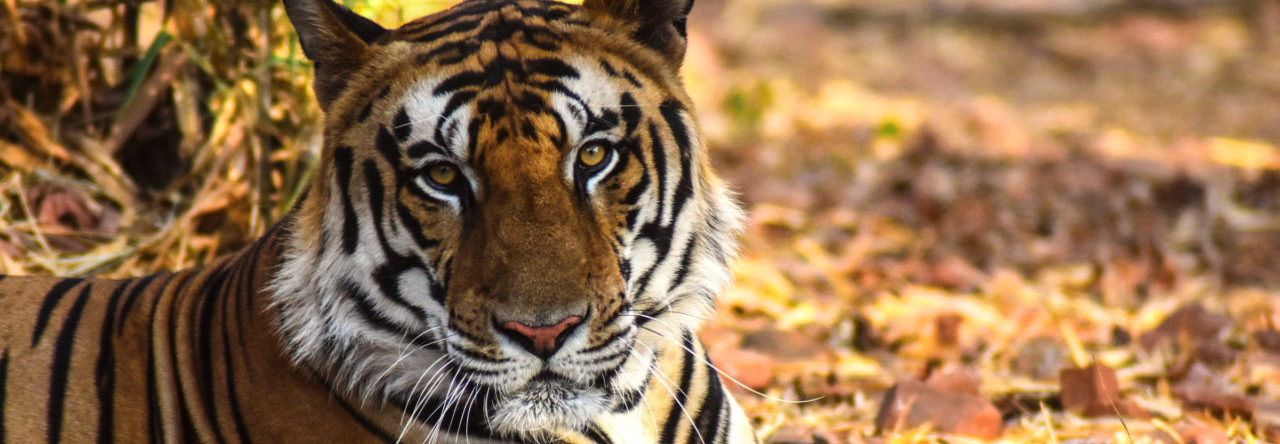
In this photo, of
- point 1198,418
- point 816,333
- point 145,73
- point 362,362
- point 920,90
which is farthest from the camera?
point 920,90

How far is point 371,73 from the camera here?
219 cm

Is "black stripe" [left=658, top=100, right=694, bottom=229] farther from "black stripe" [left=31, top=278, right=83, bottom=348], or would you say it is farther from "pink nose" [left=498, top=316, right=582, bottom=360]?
"black stripe" [left=31, top=278, right=83, bottom=348]

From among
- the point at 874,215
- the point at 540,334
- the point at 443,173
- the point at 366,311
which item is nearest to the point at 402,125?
the point at 443,173

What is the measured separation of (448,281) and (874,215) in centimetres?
411

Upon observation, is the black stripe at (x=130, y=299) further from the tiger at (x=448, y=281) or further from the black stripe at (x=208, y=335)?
the black stripe at (x=208, y=335)

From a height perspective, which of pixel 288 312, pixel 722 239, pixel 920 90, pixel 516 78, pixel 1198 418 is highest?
pixel 920 90

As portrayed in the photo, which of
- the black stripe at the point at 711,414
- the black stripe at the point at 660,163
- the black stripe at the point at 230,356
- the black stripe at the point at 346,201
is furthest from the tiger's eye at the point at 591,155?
the black stripe at the point at 230,356

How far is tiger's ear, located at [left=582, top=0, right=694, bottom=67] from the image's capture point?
2.25 meters

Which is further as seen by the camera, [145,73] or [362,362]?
[145,73]

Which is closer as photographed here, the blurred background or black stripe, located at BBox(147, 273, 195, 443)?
black stripe, located at BBox(147, 273, 195, 443)

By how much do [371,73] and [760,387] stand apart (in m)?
1.58

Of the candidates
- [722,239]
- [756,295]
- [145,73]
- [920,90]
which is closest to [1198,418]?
[722,239]

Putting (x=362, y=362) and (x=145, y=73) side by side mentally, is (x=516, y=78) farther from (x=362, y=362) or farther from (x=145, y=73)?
(x=145, y=73)

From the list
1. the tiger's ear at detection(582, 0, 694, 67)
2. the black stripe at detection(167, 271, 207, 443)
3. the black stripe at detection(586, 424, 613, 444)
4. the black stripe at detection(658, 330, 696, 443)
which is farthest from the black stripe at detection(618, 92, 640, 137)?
the black stripe at detection(167, 271, 207, 443)
